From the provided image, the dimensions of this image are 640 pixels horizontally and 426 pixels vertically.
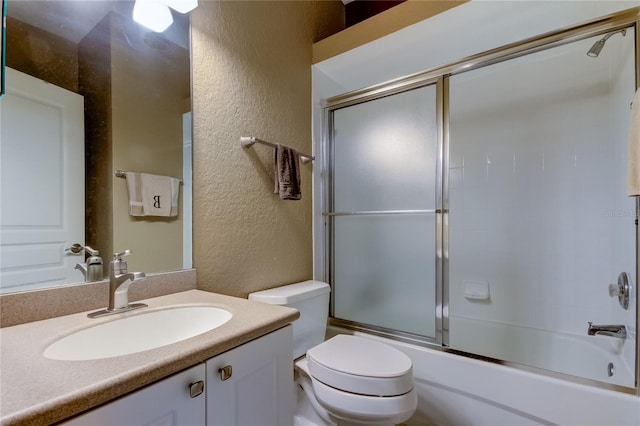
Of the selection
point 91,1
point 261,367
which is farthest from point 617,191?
point 91,1

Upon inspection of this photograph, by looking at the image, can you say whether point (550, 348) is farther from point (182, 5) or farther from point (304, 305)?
Result: point (182, 5)

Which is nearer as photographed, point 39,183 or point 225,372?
point 225,372

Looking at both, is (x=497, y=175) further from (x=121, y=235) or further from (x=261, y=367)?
(x=121, y=235)

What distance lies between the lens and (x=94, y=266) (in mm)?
1004

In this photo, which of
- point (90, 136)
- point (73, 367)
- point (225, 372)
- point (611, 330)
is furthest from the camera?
point (611, 330)

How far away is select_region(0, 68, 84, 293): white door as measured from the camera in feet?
2.81

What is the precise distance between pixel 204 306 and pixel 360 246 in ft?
4.25

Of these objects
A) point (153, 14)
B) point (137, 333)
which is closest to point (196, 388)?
point (137, 333)

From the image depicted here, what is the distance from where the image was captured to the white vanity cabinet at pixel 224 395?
57 centimetres

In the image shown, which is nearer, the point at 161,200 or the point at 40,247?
the point at 40,247

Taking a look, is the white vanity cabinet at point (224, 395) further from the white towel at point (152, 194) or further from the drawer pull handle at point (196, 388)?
the white towel at point (152, 194)

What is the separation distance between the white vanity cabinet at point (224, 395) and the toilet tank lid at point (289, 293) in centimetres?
51

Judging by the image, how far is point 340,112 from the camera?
7.08 ft

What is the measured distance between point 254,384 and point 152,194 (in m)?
0.83
